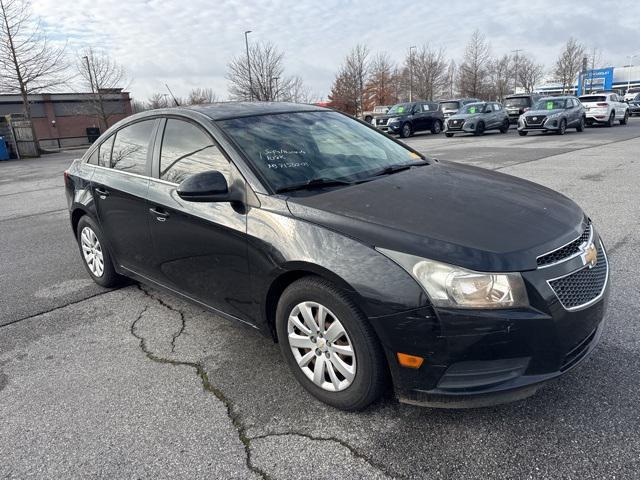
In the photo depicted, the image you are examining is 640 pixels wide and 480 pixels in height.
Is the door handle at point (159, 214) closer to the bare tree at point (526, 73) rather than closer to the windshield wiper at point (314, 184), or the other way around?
the windshield wiper at point (314, 184)

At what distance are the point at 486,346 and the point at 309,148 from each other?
1.79 metres

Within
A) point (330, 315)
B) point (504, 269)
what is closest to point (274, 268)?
point (330, 315)

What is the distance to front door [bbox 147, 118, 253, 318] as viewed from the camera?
9.45 ft

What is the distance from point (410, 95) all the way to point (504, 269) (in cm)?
4715

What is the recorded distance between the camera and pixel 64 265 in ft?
18.0

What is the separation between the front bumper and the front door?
42.1 inches

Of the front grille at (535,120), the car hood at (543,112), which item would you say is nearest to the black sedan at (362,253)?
the front grille at (535,120)

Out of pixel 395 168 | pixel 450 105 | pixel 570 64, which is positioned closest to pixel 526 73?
pixel 570 64

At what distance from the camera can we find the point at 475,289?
209 centimetres

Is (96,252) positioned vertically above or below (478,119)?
above

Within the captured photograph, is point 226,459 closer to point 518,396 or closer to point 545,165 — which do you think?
point 518,396

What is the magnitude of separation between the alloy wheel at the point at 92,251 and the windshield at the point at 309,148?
2110mm

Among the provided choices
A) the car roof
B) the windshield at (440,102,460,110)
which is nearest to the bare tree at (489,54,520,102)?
the windshield at (440,102,460,110)

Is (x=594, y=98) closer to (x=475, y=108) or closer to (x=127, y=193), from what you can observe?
(x=475, y=108)
